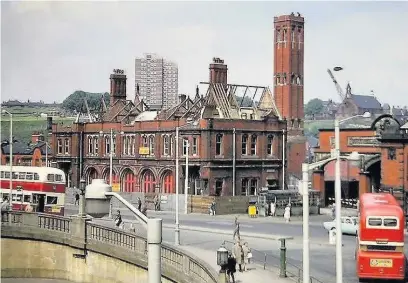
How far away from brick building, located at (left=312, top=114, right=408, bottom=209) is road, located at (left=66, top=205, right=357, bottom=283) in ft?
16.4

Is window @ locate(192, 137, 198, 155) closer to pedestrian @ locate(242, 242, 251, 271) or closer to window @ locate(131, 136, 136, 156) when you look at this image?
window @ locate(131, 136, 136, 156)

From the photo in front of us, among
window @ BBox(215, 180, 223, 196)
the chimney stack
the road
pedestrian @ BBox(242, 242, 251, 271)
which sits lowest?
the road

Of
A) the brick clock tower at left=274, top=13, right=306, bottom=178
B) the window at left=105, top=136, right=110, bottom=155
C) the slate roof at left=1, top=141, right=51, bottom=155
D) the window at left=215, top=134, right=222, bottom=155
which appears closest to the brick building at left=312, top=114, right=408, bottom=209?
the window at left=215, top=134, right=222, bottom=155

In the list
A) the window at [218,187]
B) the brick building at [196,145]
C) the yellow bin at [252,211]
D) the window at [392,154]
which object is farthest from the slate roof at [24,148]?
the window at [392,154]

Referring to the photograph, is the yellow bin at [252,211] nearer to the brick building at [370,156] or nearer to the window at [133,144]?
the brick building at [370,156]

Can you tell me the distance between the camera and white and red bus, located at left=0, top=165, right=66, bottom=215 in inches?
1822

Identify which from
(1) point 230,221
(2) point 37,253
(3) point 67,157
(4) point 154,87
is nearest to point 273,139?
(1) point 230,221

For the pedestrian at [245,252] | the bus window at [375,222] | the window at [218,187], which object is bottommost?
the pedestrian at [245,252]

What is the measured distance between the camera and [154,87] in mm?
130250

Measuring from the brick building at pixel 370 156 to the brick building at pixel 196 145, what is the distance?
4.32m

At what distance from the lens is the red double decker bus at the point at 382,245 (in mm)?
26891

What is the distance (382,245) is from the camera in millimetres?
26938

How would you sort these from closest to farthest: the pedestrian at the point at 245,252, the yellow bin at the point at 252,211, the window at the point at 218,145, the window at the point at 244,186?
the pedestrian at the point at 245,252 < the yellow bin at the point at 252,211 < the window at the point at 218,145 < the window at the point at 244,186

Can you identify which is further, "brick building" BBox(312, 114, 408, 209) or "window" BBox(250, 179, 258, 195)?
"window" BBox(250, 179, 258, 195)
